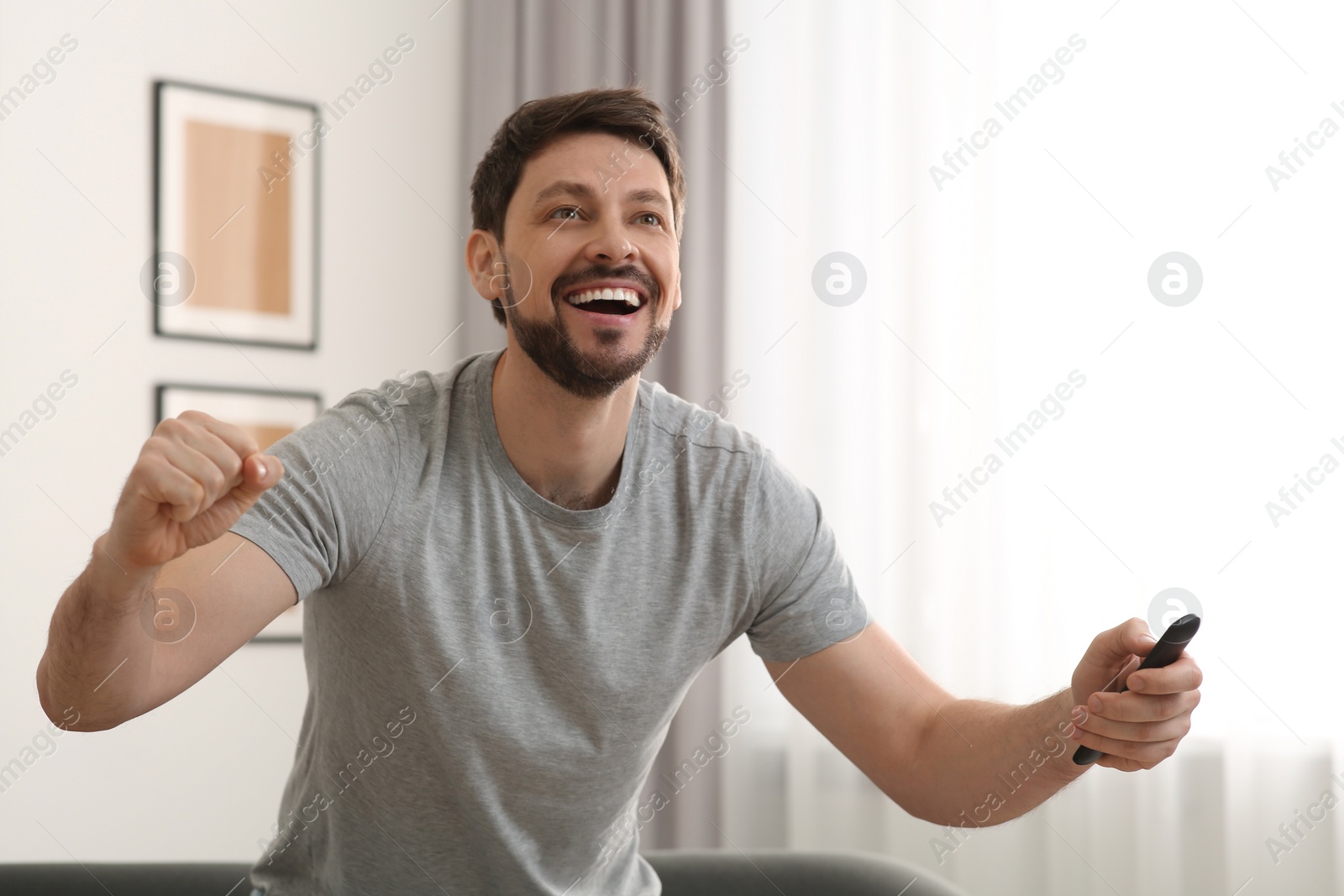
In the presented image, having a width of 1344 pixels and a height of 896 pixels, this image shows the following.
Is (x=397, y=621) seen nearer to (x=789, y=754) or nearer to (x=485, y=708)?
(x=485, y=708)

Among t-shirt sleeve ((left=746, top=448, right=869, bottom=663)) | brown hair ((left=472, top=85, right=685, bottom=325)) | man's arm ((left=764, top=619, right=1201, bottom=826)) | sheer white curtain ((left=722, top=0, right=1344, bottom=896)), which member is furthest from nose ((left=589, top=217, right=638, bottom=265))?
sheer white curtain ((left=722, top=0, right=1344, bottom=896))

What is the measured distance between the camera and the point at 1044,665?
7.16ft

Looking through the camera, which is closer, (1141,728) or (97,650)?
(97,650)

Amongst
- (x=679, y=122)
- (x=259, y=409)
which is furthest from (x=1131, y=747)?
(x=259, y=409)

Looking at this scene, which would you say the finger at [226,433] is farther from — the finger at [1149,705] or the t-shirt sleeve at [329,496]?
the finger at [1149,705]

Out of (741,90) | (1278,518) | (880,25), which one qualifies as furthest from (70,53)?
(1278,518)

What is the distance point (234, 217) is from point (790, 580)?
6.37 ft

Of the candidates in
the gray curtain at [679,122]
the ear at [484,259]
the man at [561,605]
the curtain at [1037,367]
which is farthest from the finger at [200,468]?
the gray curtain at [679,122]

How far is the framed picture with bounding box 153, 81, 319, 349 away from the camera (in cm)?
273

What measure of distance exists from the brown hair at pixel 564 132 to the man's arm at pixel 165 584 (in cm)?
65

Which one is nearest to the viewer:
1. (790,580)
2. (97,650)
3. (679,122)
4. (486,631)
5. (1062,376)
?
(97,650)

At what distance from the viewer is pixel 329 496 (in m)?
1.24

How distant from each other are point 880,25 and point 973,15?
0.73ft

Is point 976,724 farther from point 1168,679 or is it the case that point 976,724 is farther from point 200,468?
point 200,468
